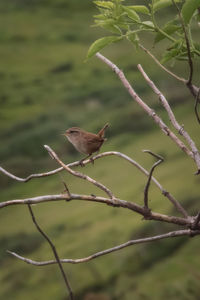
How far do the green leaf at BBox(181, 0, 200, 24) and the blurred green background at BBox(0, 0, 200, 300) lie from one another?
1.06 meters

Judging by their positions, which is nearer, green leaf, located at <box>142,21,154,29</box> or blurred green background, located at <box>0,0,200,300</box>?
Answer: green leaf, located at <box>142,21,154,29</box>

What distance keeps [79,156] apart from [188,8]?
1733 millimetres

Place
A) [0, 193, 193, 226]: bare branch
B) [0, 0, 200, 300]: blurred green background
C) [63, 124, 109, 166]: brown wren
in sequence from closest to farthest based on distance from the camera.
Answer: [0, 193, 193, 226]: bare branch → [63, 124, 109, 166]: brown wren → [0, 0, 200, 300]: blurred green background

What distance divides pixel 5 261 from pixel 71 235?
0.88 feet

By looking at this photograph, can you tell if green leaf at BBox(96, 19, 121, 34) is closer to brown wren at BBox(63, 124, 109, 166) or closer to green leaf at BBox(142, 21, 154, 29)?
green leaf at BBox(142, 21, 154, 29)

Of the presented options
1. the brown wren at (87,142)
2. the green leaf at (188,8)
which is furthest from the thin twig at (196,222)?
the brown wren at (87,142)

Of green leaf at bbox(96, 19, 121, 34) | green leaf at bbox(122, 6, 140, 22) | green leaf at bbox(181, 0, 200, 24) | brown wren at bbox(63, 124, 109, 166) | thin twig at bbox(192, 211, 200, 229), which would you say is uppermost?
green leaf at bbox(181, 0, 200, 24)

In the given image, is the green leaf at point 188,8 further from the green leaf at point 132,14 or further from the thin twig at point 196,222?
the thin twig at point 196,222

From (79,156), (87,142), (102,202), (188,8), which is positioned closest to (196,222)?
(102,202)

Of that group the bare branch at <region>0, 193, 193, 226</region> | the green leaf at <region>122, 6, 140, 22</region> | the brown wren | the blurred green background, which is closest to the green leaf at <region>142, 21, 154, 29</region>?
the green leaf at <region>122, 6, 140, 22</region>

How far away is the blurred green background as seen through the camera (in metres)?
1.81

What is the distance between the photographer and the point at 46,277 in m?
1.93

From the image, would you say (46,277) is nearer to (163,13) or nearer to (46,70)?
(46,70)

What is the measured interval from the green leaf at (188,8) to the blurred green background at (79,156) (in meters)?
1.06
